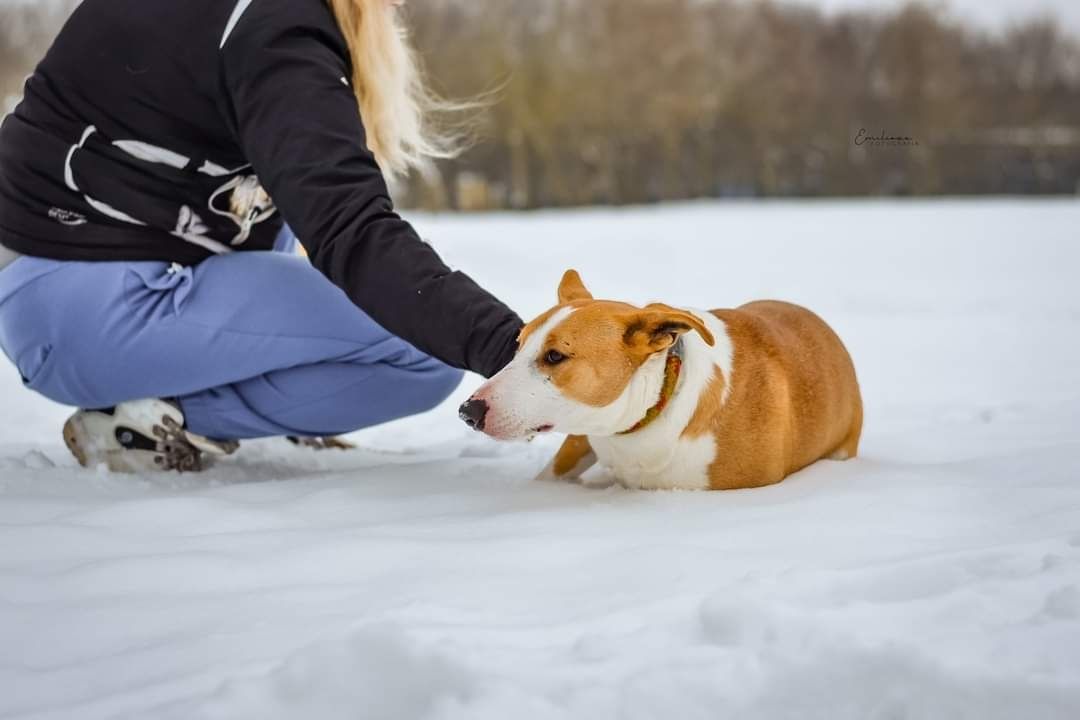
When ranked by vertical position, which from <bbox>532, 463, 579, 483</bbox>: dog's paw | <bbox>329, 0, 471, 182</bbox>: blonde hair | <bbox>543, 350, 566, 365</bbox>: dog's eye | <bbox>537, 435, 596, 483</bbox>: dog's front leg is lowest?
<bbox>532, 463, 579, 483</bbox>: dog's paw

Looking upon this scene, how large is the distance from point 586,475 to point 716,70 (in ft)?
52.1

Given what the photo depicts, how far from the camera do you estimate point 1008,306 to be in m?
5.99

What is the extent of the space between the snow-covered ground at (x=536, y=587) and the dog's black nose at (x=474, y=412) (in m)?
0.19

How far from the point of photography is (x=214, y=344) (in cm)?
229

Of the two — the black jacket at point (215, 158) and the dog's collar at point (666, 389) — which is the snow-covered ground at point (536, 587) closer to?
the dog's collar at point (666, 389)

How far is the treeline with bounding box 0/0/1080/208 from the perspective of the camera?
1555 centimetres

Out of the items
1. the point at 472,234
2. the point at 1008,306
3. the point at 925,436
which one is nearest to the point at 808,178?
the point at 472,234

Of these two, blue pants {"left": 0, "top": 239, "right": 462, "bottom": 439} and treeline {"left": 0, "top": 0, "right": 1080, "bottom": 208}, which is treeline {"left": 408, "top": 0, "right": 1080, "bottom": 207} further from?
blue pants {"left": 0, "top": 239, "right": 462, "bottom": 439}

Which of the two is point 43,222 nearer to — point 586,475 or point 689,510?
point 586,475

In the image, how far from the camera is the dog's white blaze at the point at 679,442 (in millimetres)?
2020


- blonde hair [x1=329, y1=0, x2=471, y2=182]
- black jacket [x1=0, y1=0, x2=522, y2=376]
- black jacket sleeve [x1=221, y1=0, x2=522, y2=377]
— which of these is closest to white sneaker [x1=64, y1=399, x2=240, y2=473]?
black jacket [x1=0, y1=0, x2=522, y2=376]

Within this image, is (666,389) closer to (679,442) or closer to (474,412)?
(679,442)

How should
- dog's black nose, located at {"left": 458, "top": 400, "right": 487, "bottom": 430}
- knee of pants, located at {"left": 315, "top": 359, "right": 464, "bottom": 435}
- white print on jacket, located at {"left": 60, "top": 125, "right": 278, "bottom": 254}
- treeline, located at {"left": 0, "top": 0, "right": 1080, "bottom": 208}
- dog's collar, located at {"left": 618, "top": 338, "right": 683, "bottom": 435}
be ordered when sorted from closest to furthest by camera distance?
dog's black nose, located at {"left": 458, "top": 400, "right": 487, "bottom": 430} < dog's collar, located at {"left": 618, "top": 338, "right": 683, "bottom": 435} < white print on jacket, located at {"left": 60, "top": 125, "right": 278, "bottom": 254} < knee of pants, located at {"left": 315, "top": 359, "right": 464, "bottom": 435} < treeline, located at {"left": 0, "top": 0, "right": 1080, "bottom": 208}

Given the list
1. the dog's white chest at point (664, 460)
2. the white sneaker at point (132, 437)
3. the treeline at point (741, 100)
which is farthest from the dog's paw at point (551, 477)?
the treeline at point (741, 100)
